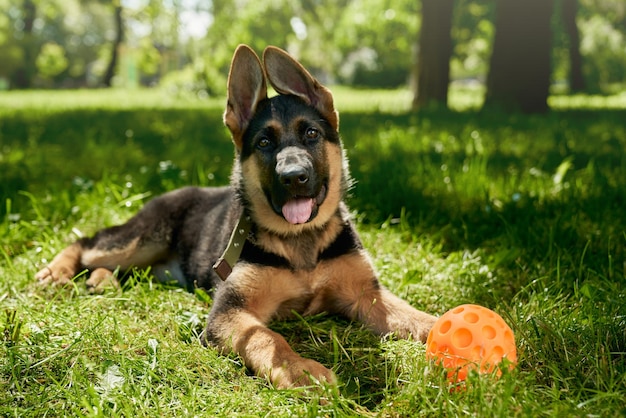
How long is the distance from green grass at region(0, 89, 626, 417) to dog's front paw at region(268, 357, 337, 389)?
73 millimetres

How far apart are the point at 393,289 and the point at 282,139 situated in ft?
3.94

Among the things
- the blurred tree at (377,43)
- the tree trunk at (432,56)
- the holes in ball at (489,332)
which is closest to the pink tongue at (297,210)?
the holes in ball at (489,332)

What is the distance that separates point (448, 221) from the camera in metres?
5.03

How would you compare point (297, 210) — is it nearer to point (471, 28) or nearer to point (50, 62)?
point (471, 28)

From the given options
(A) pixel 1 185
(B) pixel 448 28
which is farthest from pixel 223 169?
(B) pixel 448 28

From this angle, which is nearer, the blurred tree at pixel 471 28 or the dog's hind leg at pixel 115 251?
the dog's hind leg at pixel 115 251

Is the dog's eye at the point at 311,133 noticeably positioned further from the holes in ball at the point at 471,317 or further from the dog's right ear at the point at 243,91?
the holes in ball at the point at 471,317

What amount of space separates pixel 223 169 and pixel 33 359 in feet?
13.8

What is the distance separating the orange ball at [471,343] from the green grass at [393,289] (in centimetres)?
8

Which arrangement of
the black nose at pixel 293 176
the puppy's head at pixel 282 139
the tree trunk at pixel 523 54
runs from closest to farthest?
1. the black nose at pixel 293 176
2. the puppy's head at pixel 282 139
3. the tree trunk at pixel 523 54

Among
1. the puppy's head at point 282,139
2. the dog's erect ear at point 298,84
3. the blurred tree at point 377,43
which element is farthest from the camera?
the blurred tree at point 377,43

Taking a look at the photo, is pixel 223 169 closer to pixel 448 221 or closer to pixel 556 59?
pixel 448 221

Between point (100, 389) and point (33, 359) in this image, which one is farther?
point (33, 359)

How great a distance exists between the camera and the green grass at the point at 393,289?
253 centimetres
